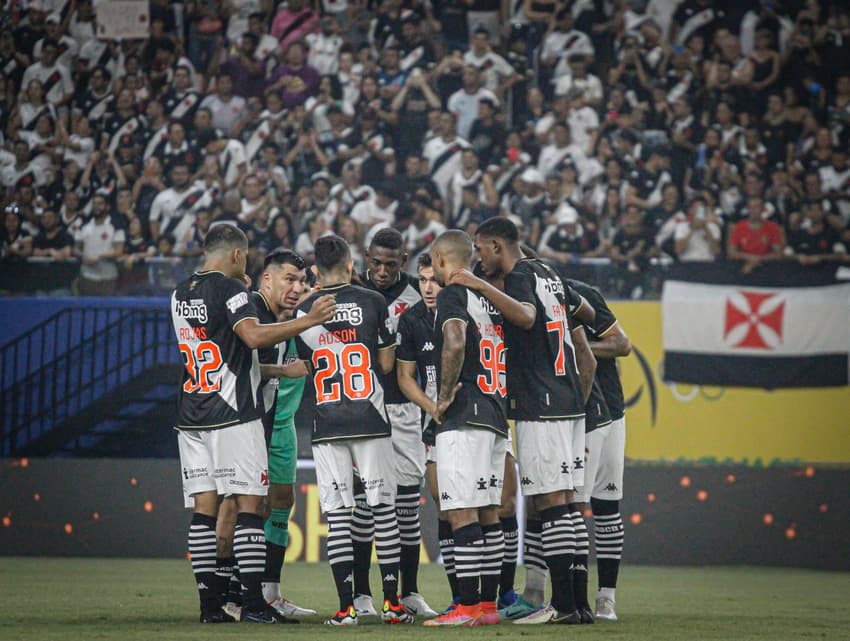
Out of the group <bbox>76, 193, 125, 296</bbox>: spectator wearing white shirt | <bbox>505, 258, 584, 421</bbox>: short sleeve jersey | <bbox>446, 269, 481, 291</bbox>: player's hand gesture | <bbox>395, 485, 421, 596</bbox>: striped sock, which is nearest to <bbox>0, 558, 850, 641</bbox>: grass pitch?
<bbox>395, 485, 421, 596</bbox>: striped sock

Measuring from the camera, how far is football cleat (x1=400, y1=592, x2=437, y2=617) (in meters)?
8.37

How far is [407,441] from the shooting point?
858cm

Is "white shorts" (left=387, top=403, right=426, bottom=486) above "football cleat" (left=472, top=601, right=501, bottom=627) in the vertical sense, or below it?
above

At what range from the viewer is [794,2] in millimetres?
17797

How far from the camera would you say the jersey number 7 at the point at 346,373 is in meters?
7.89

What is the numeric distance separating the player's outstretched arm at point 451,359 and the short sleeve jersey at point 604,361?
1.32 metres

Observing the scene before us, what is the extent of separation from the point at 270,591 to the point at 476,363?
7.31 feet

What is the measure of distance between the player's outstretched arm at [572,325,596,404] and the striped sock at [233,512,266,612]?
2.20 metres

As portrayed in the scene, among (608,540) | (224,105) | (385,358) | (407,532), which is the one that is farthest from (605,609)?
(224,105)

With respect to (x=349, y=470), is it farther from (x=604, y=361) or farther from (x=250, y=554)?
(x=604, y=361)

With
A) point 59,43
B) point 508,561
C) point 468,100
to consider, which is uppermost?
point 59,43

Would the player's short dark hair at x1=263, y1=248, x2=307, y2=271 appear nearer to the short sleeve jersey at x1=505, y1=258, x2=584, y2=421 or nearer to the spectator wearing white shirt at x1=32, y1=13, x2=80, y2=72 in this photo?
the short sleeve jersey at x1=505, y1=258, x2=584, y2=421

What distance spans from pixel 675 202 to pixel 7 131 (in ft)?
30.3

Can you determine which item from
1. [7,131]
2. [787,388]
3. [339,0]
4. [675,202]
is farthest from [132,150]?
[787,388]
